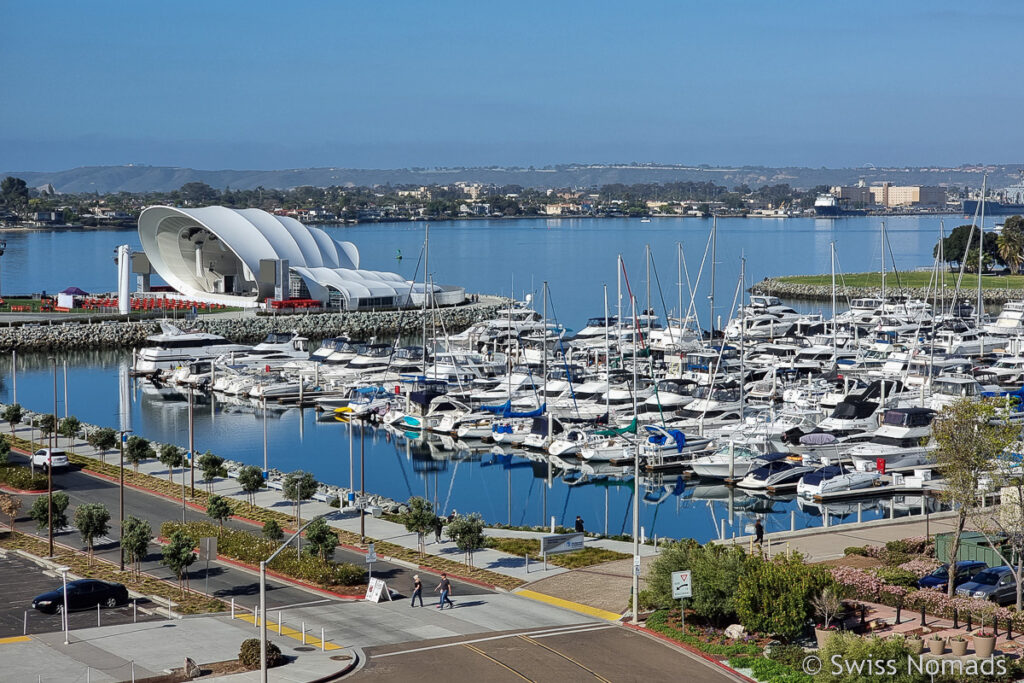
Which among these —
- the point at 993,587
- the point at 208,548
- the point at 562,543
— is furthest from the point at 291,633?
the point at 993,587

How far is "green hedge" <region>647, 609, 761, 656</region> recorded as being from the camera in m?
23.1

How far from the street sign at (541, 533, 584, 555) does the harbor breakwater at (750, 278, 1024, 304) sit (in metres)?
59.7

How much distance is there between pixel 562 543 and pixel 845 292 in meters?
67.5

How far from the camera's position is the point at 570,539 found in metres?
31.0

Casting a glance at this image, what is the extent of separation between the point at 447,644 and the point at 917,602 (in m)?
8.74

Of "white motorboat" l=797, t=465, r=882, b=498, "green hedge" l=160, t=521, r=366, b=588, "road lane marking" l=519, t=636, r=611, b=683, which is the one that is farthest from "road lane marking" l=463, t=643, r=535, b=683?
"white motorboat" l=797, t=465, r=882, b=498

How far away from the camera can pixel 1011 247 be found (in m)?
119

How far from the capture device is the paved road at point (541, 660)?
21.8 m

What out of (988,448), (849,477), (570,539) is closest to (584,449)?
(849,477)

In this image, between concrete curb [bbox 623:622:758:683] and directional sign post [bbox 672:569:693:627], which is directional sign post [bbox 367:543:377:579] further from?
directional sign post [bbox 672:569:693:627]

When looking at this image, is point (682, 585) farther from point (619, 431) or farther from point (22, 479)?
point (619, 431)

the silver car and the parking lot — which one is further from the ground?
the silver car

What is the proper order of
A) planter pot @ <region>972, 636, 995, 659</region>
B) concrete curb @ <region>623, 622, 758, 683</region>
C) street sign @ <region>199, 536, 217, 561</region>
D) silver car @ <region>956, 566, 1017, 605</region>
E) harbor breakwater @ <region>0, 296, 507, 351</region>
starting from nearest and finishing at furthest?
planter pot @ <region>972, 636, 995, 659</region>
concrete curb @ <region>623, 622, 758, 683</region>
silver car @ <region>956, 566, 1017, 605</region>
street sign @ <region>199, 536, 217, 561</region>
harbor breakwater @ <region>0, 296, 507, 351</region>

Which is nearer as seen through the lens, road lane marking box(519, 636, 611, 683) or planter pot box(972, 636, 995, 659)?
planter pot box(972, 636, 995, 659)
